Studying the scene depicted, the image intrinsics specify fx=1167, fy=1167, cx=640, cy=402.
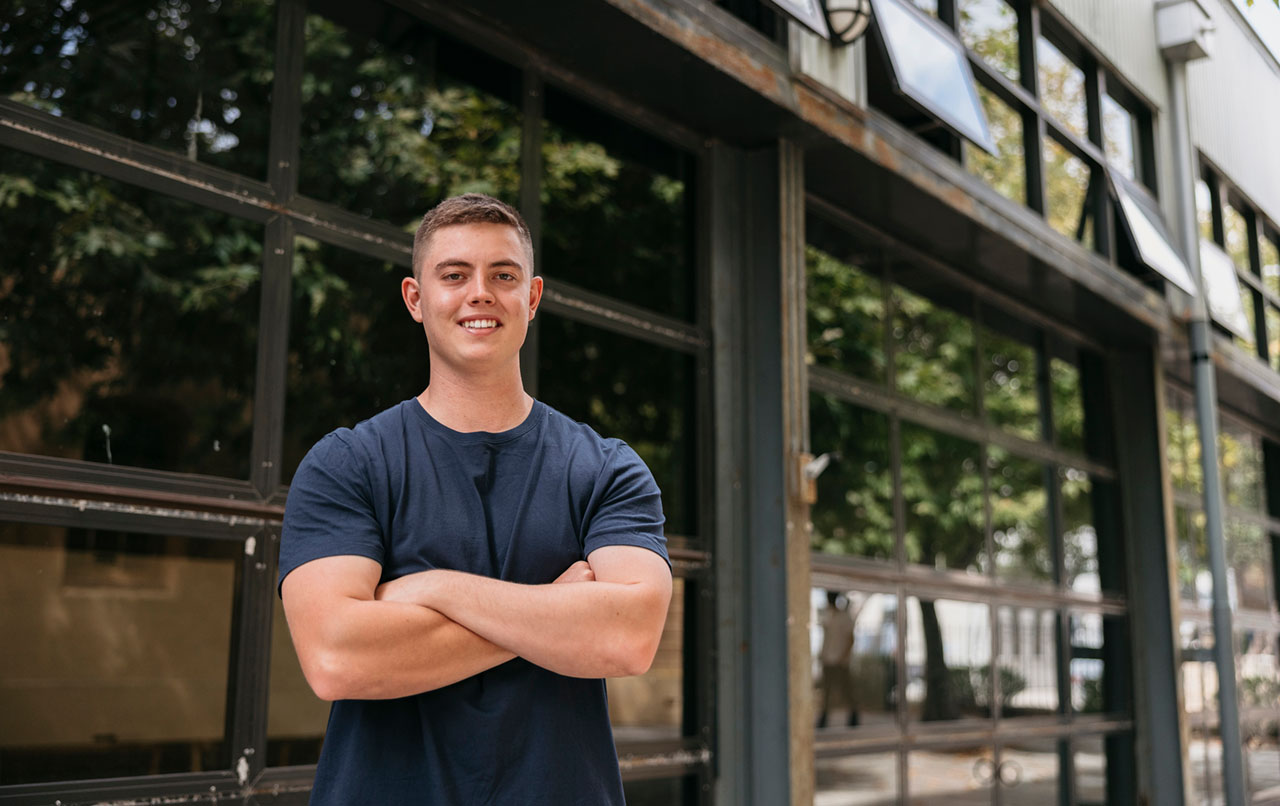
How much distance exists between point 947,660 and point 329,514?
5.90 m

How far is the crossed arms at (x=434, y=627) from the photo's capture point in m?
1.73

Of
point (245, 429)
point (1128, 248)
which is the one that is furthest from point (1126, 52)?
point (245, 429)

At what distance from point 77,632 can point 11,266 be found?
5.83 feet

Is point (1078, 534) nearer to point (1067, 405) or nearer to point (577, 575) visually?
point (1067, 405)

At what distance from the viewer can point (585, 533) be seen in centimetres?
196

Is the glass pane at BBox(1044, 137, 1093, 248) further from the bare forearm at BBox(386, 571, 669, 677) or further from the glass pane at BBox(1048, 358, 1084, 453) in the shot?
the bare forearm at BBox(386, 571, 669, 677)

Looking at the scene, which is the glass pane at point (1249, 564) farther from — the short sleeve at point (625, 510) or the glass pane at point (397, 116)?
the short sleeve at point (625, 510)

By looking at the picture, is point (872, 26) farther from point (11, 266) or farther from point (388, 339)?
point (11, 266)

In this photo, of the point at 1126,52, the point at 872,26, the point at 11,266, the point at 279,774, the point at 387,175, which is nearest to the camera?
the point at 279,774

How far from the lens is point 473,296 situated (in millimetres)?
1891

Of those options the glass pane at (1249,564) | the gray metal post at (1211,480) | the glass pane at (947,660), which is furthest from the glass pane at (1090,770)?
the glass pane at (1249,564)

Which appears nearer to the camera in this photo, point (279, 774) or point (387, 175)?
point (279, 774)

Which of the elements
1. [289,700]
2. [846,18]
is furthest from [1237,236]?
[289,700]

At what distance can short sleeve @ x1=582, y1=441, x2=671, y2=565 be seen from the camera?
1.93 meters
